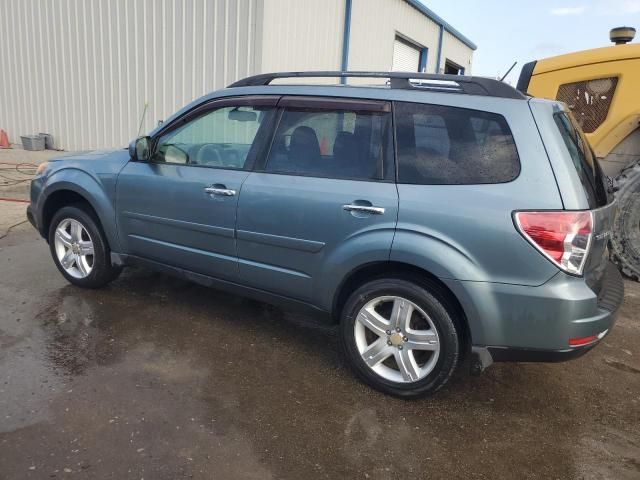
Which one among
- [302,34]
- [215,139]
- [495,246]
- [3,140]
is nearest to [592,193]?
[495,246]

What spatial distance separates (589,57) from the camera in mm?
5547

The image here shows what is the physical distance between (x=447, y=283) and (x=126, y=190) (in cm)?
255

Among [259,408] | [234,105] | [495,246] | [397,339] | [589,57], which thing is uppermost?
[589,57]

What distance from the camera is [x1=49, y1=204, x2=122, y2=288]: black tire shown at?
418 centimetres

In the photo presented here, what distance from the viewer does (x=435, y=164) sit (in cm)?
282

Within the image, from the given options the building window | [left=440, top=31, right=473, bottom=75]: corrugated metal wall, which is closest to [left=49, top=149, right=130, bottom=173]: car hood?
the building window

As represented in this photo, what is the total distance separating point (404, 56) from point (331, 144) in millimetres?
13601

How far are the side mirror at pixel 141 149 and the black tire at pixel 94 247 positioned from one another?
727 millimetres

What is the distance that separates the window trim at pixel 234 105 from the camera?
3424 mm

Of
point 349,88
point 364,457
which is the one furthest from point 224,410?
point 349,88

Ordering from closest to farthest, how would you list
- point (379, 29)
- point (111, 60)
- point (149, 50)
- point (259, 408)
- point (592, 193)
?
point (592, 193) < point (259, 408) < point (149, 50) < point (111, 60) < point (379, 29)

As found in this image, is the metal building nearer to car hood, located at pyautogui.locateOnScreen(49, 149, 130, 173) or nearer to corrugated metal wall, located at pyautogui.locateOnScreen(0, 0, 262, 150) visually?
corrugated metal wall, located at pyautogui.locateOnScreen(0, 0, 262, 150)

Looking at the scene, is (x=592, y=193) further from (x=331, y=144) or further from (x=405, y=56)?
(x=405, y=56)

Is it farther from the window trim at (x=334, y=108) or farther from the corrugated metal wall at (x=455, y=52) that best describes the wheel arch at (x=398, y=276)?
the corrugated metal wall at (x=455, y=52)
